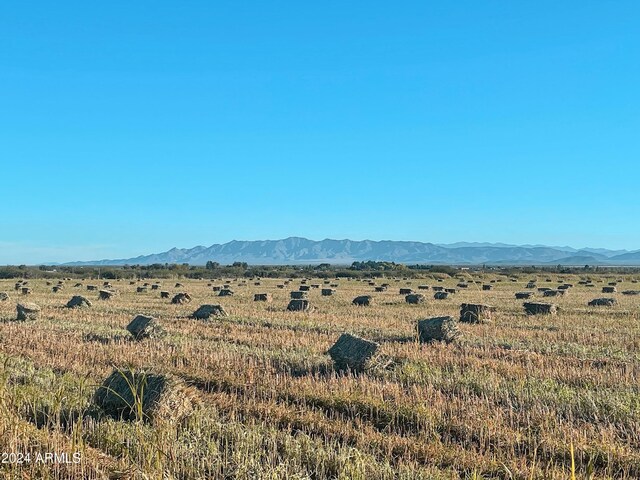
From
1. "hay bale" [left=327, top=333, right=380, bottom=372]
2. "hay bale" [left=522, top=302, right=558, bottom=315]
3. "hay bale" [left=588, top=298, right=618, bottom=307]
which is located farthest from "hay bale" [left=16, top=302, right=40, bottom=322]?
"hay bale" [left=588, top=298, right=618, bottom=307]

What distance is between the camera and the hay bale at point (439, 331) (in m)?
15.3

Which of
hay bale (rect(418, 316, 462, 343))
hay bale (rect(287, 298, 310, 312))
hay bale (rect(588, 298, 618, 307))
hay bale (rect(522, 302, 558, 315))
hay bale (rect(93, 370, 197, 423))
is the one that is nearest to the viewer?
A: hay bale (rect(93, 370, 197, 423))

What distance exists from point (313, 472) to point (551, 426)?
347cm

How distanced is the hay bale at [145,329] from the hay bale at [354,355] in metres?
6.17

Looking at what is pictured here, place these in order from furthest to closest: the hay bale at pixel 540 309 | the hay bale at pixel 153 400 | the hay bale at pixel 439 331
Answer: the hay bale at pixel 540 309
the hay bale at pixel 439 331
the hay bale at pixel 153 400

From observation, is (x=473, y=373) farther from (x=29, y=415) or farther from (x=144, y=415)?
(x=29, y=415)

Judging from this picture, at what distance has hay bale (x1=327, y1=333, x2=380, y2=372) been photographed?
11.4 meters

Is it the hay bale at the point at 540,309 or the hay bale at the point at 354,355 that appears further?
the hay bale at the point at 540,309

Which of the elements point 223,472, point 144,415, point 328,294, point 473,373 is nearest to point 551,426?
point 473,373

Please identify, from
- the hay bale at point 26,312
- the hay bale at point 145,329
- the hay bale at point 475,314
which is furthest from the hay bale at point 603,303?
the hay bale at point 26,312

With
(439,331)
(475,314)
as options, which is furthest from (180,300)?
(439,331)

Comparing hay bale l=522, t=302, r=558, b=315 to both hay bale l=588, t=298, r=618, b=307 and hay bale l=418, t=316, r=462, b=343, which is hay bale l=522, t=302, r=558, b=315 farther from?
hay bale l=418, t=316, r=462, b=343

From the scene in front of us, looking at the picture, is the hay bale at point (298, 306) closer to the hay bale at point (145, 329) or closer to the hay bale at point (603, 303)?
the hay bale at point (145, 329)

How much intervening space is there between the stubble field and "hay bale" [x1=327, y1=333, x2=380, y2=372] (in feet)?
1.12
